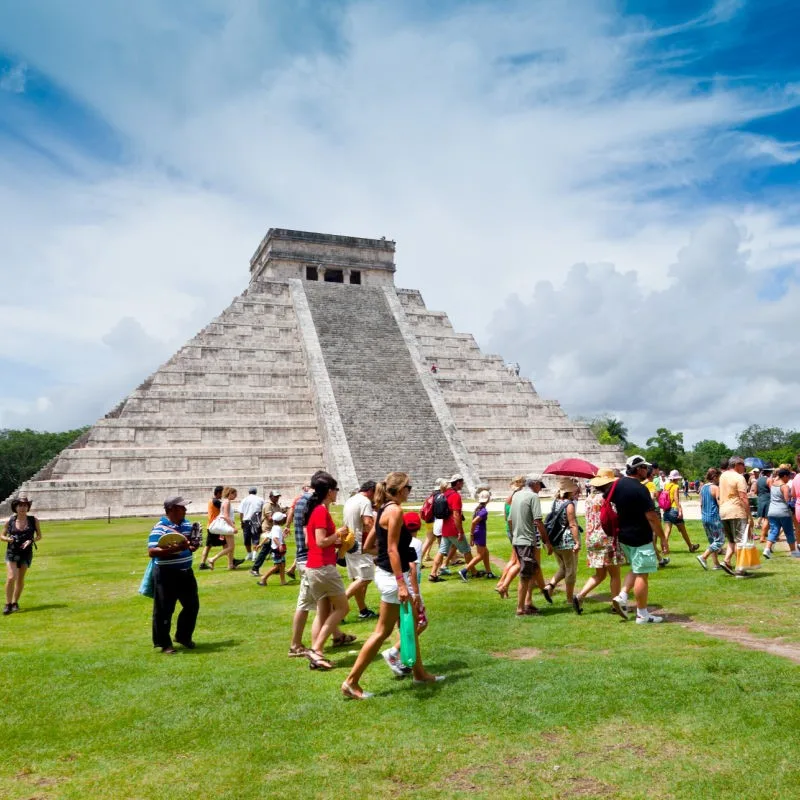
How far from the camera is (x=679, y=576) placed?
33.3 feet

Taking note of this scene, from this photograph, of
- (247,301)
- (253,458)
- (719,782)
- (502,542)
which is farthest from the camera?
(247,301)

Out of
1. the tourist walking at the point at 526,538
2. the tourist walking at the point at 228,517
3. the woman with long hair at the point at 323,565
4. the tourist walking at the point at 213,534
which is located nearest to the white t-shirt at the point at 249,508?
the tourist walking at the point at 213,534

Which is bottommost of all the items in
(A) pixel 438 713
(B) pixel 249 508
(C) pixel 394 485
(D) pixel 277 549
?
(A) pixel 438 713

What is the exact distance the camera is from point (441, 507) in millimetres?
10719

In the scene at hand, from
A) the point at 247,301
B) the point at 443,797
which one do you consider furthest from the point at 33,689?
the point at 247,301

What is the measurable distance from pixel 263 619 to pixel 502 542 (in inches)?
306

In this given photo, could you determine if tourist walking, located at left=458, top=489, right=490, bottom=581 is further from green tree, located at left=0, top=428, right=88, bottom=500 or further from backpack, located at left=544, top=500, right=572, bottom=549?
green tree, located at left=0, top=428, right=88, bottom=500

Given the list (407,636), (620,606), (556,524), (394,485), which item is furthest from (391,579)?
(556,524)

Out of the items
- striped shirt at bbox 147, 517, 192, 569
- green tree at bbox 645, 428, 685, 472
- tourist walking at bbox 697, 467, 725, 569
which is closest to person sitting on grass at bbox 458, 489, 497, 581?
tourist walking at bbox 697, 467, 725, 569

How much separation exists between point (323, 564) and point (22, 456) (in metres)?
69.4

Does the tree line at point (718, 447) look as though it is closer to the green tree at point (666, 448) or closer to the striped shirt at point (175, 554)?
the green tree at point (666, 448)

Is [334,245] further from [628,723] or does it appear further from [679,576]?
[628,723]

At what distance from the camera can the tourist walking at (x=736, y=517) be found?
9.67 metres

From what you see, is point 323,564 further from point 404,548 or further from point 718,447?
point 718,447
